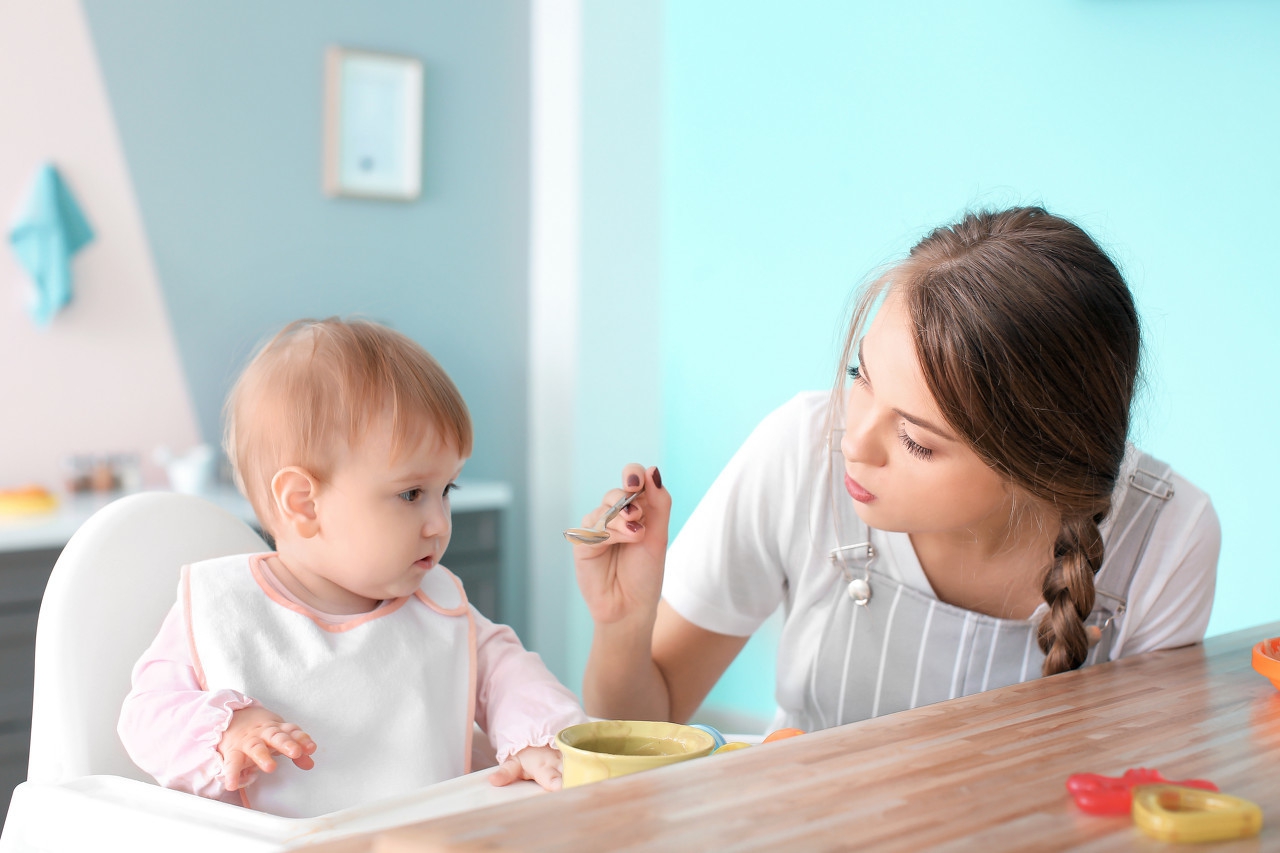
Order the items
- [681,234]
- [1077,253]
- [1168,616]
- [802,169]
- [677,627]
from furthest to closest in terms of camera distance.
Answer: [681,234] < [802,169] < [677,627] < [1168,616] < [1077,253]

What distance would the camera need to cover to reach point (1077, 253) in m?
1.07

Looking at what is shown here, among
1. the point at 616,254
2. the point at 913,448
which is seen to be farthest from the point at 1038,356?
the point at 616,254

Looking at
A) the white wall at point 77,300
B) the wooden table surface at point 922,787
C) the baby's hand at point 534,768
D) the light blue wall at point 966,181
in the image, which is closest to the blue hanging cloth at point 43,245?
the white wall at point 77,300

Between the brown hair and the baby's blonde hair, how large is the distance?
48cm

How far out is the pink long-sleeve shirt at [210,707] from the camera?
87cm

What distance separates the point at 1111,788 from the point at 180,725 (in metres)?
0.68

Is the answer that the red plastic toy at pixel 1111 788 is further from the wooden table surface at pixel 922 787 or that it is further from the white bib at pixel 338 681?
the white bib at pixel 338 681

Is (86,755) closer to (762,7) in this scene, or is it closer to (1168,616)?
(1168,616)

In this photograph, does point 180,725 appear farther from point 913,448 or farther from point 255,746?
point 913,448

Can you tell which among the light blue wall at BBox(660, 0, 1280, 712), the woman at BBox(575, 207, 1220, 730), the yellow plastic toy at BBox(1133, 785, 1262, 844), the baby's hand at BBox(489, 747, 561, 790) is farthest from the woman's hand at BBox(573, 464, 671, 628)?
the light blue wall at BBox(660, 0, 1280, 712)

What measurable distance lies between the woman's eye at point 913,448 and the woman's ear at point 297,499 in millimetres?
560

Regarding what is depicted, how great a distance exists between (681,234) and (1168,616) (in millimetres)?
2637

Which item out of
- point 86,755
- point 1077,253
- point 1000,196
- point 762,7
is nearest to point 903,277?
point 1077,253

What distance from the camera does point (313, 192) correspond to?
318cm
